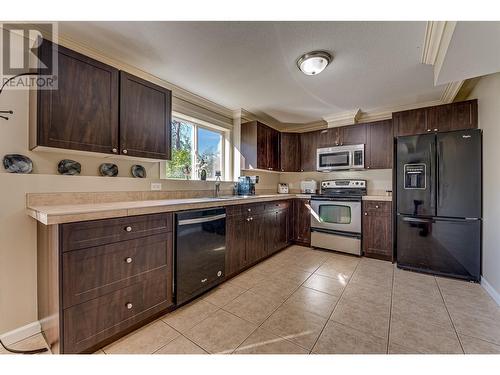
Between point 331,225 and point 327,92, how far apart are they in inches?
83.1

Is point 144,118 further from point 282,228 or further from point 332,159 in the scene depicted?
point 332,159

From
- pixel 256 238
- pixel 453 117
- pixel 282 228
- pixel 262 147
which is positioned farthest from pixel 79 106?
pixel 453 117

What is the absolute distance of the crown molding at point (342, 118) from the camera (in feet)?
12.1

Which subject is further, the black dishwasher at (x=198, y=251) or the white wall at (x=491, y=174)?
the white wall at (x=491, y=174)

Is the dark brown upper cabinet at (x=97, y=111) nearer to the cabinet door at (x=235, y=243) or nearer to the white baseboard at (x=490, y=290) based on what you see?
the cabinet door at (x=235, y=243)

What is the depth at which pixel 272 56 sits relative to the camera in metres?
2.06

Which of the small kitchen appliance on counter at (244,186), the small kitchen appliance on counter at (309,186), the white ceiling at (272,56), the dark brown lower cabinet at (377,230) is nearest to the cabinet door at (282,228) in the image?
the small kitchen appliance on counter at (244,186)

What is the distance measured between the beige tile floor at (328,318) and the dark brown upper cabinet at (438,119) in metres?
1.97

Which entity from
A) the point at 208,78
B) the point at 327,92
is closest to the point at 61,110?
the point at 208,78

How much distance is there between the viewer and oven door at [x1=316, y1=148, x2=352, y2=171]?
376 cm

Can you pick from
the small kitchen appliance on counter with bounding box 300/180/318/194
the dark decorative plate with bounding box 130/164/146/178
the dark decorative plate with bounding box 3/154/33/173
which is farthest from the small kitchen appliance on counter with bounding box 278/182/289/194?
the dark decorative plate with bounding box 3/154/33/173

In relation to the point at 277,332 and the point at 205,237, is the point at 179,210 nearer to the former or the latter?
the point at 205,237

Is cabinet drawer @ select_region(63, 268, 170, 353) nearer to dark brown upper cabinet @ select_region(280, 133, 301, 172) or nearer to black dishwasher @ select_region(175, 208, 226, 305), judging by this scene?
black dishwasher @ select_region(175, 208, 226, 305)

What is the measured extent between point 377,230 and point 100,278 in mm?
3531
